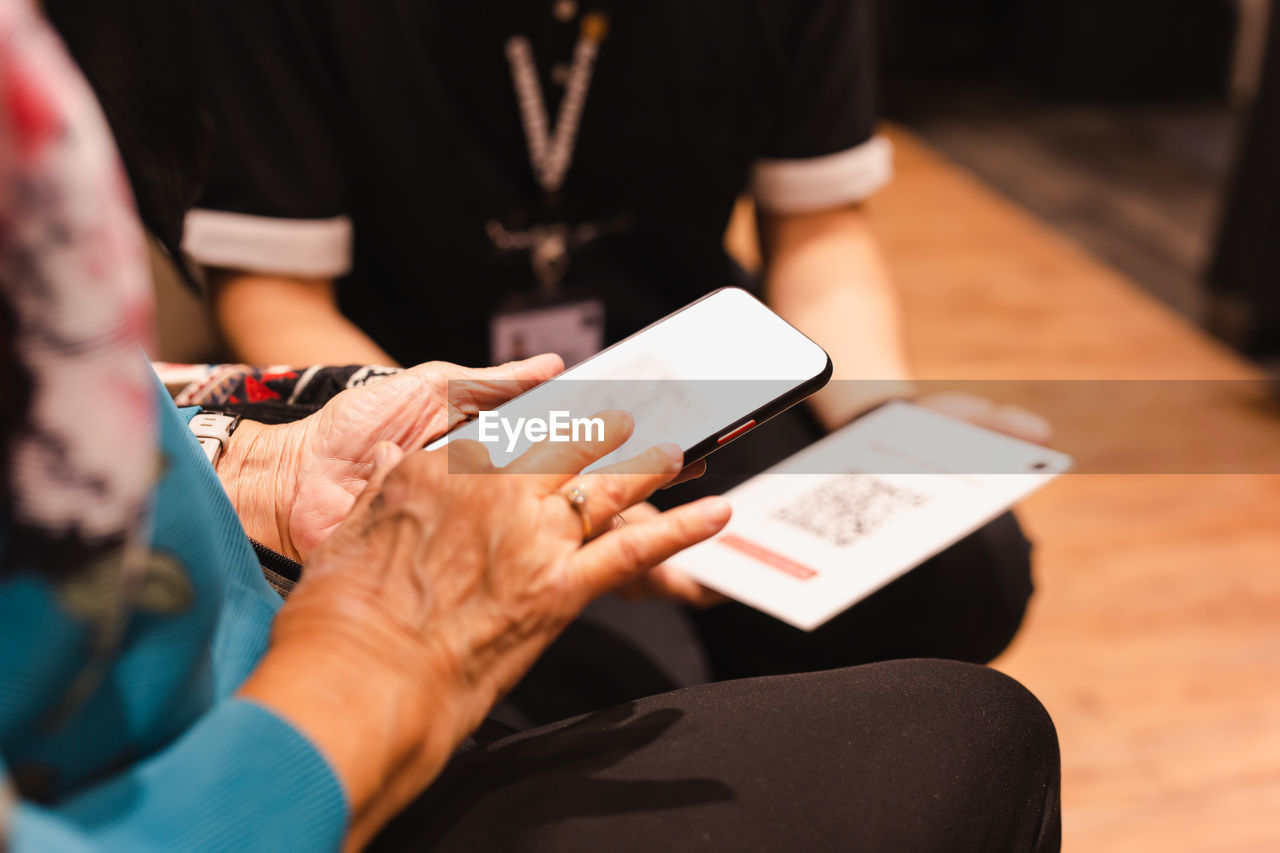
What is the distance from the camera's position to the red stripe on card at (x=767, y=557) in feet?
2.35

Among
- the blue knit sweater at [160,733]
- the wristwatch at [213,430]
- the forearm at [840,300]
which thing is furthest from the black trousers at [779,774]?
the forearm at [840,300]

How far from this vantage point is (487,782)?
1.52ft

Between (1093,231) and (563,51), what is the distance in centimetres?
176

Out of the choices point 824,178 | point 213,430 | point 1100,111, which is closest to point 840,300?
point 824,178

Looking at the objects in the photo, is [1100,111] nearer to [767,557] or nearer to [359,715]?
[767,557]

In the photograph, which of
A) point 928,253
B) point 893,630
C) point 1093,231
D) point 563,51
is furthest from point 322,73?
point 1093,231

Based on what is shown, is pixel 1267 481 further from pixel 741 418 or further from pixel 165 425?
pixel 165 425

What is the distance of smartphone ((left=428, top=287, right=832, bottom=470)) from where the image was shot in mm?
518

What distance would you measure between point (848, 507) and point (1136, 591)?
2.45ft

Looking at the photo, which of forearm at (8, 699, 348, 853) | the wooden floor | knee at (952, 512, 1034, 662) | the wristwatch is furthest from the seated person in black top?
forearm at (8, 699, 348, 853)

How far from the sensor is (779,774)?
0.46 meters

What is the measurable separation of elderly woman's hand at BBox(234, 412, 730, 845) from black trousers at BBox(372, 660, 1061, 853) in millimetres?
58

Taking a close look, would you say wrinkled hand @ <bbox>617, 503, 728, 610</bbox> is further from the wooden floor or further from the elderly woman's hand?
the wooden floor

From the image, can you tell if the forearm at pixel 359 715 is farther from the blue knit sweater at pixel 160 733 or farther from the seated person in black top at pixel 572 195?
the seated person in black top at pixel 572 195
